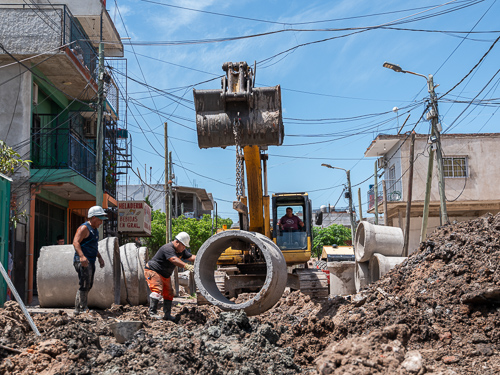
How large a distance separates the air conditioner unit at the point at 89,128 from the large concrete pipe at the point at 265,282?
14760 millimetres

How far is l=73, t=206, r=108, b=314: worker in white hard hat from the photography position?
30.0 feet

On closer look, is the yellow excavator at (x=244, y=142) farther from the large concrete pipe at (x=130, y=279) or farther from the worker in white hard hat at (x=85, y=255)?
the large concrete pipe at (x=130, y=279)

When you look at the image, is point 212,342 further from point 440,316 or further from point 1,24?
point 1,24

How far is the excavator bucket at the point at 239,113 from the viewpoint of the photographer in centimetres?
875

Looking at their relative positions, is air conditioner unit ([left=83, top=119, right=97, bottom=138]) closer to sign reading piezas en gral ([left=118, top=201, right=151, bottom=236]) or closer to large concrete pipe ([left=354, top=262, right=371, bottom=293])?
sign reading piezas en gral ([left=118, top=201, right=151, bottom=236])

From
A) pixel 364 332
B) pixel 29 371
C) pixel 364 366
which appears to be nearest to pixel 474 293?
pixel 364 332

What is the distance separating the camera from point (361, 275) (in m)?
15.6

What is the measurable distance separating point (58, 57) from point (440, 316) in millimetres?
13892

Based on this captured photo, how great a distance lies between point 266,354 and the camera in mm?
6434

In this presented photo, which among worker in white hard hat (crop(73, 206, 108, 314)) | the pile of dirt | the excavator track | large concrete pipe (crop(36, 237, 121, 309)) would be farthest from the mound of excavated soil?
the excavator track

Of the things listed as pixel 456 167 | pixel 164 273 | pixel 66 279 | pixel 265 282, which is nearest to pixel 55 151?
pixel 66 279

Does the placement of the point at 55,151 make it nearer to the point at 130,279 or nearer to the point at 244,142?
the point at 130,279

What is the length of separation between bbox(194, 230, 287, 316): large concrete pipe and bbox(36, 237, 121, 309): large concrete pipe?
7.84ft

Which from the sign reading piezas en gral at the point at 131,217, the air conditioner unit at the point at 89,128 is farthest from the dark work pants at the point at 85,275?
the sign reading piezas en gral at the point at 131,217
